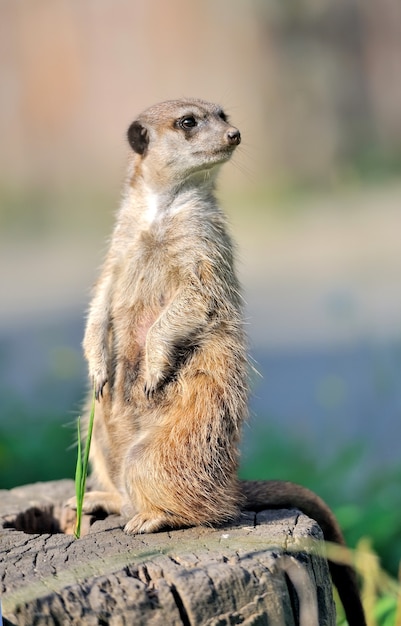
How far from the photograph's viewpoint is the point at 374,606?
3707 mm

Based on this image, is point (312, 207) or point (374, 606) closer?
point (374, 606)

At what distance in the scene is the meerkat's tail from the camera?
317 cm

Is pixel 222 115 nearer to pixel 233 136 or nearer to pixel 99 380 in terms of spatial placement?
pixel 233 136

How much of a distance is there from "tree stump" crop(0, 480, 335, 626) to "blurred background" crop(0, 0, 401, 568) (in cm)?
286

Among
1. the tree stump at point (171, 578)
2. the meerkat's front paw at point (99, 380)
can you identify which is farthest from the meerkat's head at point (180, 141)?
the tree stump at point (171, 578)

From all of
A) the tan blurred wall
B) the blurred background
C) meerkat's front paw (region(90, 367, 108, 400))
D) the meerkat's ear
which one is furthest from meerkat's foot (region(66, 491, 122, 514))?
the tan blurred wall

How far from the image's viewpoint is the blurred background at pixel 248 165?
575cm

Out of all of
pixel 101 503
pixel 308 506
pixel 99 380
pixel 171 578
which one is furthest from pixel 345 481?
pixel 171 578

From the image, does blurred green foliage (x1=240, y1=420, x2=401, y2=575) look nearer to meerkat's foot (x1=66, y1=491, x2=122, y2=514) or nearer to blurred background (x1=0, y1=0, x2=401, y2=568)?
blurred background (x1=0, y1=0, x2=401, y2=568)

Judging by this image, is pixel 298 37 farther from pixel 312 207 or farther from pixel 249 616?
pixel 249 616

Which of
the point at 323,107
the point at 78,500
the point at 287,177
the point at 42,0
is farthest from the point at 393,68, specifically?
the point at 78,500

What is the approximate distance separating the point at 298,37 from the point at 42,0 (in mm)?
1645

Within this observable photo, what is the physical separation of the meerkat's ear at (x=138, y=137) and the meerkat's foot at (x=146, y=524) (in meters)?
1.40

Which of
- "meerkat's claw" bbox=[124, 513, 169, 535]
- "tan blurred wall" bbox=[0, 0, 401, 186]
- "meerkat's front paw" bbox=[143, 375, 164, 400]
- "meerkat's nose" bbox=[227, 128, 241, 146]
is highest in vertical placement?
"tan blurred wall" bbox=[0, 0, 401, 186]
